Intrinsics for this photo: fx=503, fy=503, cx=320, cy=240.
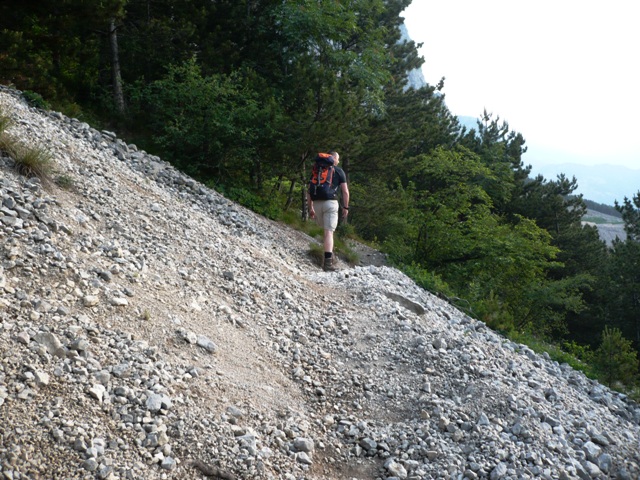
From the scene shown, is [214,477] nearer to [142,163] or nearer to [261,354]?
[261,354]

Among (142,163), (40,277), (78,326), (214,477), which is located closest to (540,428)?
(214,477)

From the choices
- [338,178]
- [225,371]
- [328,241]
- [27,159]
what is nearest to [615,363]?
[328,241]

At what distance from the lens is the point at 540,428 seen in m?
5.88

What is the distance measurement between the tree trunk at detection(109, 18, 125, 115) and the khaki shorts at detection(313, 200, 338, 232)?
318 inches

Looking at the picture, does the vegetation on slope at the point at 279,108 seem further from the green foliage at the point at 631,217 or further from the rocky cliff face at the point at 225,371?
the green foliage at the point at 631,217

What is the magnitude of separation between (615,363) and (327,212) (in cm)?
685

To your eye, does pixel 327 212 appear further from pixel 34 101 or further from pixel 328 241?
pixel 34 101

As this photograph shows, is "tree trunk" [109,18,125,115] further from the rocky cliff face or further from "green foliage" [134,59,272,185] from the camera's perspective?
the rocky cliff face

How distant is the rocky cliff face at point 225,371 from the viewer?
13.7 ft

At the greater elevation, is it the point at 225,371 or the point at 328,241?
the point at 328,241

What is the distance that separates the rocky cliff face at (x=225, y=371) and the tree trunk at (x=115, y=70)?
19.8 ft

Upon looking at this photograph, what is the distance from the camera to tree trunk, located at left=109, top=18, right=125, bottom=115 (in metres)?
14.7

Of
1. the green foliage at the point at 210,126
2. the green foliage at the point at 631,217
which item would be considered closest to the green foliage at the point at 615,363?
the green foliage at the point at 210,126

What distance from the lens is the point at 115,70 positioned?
14.8 meters
